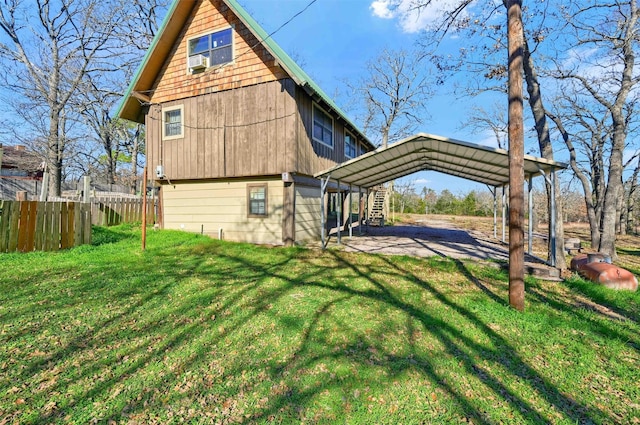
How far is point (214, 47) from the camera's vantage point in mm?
9977

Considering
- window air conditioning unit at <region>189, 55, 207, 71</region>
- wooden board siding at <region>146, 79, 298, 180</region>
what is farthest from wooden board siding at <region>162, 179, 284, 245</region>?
window air conditioning unit at <region>189, 55, 207, 71</region>

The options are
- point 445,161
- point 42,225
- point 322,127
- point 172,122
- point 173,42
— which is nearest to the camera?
point 42,225

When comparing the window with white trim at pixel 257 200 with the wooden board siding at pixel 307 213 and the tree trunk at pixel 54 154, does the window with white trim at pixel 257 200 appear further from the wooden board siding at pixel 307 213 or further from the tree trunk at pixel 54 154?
the tree trunk at pixel 54 154

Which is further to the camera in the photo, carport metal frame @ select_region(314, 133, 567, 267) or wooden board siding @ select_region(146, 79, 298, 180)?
wooden board siding @ select_region(146, 79, 298, 180)

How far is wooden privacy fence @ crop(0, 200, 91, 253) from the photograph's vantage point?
6.92 metres

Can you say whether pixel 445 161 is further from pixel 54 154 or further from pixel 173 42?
pixel 54 154

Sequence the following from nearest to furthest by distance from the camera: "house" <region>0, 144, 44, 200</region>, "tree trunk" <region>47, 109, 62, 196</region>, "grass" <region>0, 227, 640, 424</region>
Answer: "grass" <region>0, 227, 640, 424</region>
"tree trunk" <region>47, 109, 62, 196</region>
"house" <region>0, 144, 44, 200</region>

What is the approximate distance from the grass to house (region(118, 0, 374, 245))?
161 inches

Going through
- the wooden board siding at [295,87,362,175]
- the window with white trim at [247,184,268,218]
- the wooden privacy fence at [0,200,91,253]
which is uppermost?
the wooden board siding at [295,87,362,175]

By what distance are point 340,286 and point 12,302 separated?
512cm

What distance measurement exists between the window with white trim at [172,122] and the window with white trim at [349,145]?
7.27m

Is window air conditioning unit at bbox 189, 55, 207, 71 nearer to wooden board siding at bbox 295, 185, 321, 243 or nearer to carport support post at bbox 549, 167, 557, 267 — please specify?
wooden board siding at bbox 295, 185, 321, 243

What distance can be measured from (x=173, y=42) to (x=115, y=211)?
7727mm

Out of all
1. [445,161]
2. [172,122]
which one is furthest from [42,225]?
[445,161]
